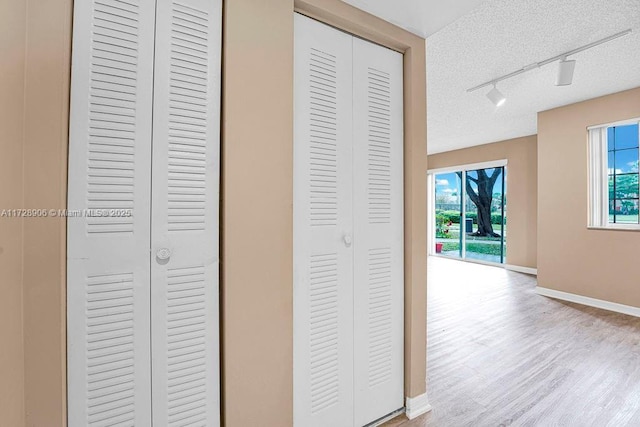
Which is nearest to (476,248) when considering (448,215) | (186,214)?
(448,215)

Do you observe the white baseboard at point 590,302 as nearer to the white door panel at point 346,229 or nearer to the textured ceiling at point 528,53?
the textured ceiling at point 528,53

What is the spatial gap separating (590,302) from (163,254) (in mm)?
4976

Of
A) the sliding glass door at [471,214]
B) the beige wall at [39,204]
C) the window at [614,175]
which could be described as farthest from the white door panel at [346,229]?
the sliding glass door at [471,214]

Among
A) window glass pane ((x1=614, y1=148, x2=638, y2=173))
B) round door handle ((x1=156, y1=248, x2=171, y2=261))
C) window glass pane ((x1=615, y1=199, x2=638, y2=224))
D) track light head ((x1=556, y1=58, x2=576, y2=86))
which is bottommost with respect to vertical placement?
round door handle ((x1=156, y1=248, x2=171, y2=261))

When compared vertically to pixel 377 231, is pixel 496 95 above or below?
above

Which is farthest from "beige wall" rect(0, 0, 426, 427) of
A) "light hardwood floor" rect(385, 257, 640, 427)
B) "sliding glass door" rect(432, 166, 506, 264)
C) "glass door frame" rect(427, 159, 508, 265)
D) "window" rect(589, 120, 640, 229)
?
"sliding glass door" rect(432, 166, 506, 264)

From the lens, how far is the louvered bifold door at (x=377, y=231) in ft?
5.47

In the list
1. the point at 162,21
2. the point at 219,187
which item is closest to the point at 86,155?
the point at 219,187

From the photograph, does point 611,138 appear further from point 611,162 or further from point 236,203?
point 236,203

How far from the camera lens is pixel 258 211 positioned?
1.32 metres

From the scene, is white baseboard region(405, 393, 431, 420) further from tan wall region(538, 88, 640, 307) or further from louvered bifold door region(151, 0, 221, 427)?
tan wall region(538, 88, 640, 307)

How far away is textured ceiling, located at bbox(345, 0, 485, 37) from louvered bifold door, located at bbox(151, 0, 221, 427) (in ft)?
2.85

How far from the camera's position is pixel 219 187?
50.0 inches

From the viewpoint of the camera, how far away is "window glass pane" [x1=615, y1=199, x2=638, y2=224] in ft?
11.6
